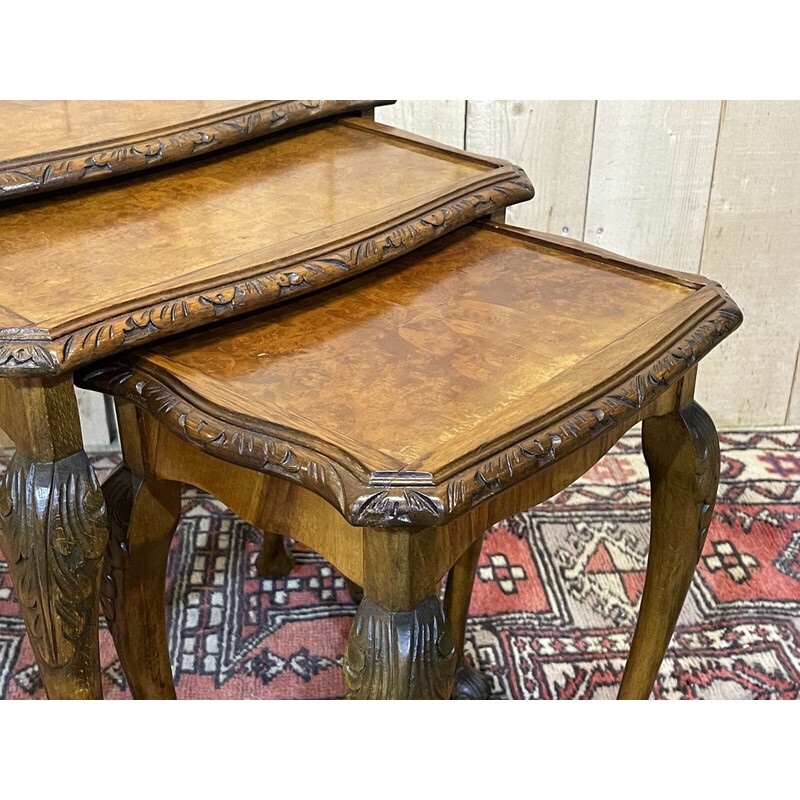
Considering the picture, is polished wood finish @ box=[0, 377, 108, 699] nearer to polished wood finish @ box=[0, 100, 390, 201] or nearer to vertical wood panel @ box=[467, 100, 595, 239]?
polished wood finish @ box=[0, 100, 390, 201]

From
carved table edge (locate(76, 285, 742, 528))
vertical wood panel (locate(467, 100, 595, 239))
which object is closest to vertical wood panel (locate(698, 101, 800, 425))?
vertical wood panel (locate(467, 100, 595, 239))

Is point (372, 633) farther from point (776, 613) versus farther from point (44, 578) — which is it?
point (776, 613)

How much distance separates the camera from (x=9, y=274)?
794mm

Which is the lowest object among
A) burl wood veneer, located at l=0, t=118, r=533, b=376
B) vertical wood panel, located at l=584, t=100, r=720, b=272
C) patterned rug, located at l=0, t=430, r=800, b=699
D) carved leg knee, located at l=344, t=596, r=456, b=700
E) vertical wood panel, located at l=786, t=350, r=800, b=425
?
patterned rug, located at l=0, t=430, r=800, b=699

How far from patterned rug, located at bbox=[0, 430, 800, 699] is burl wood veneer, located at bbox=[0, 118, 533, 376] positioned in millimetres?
601

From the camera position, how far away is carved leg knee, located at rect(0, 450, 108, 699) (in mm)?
771

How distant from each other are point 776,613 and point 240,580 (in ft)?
2.38

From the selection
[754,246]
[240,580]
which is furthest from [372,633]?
[754,246]

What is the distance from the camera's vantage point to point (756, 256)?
1.72 meters

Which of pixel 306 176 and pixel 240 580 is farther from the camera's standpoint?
pixel 240 580

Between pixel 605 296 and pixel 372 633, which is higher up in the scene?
pixel 605 296

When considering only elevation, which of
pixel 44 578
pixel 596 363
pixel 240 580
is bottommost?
pixel 240 580

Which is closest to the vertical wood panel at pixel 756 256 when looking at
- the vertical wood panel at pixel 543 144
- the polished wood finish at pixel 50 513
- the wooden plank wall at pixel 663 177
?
the wooden plank wall at pixel 663 177

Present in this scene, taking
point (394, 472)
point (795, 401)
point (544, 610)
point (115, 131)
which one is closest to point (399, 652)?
point (394, 472)
